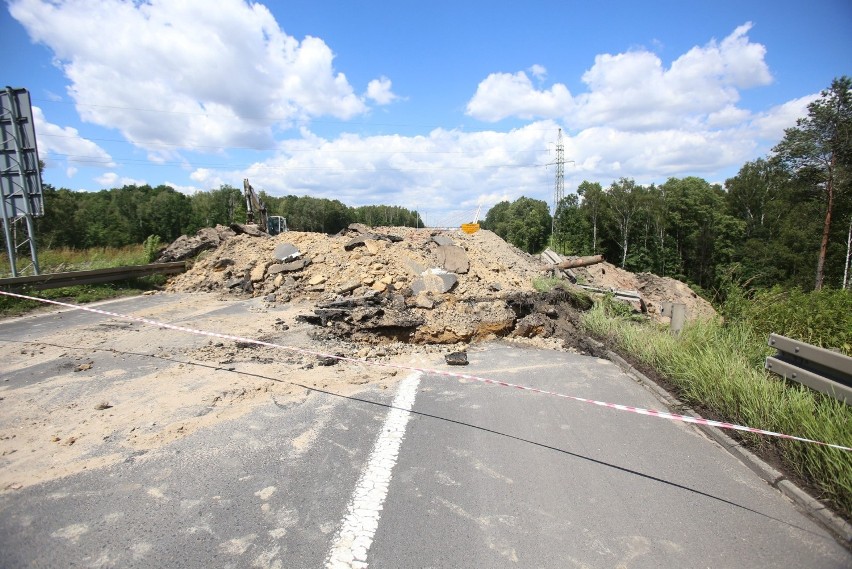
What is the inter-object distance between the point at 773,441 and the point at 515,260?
1182 centimetres

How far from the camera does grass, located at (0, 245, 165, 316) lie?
9695 millimetres

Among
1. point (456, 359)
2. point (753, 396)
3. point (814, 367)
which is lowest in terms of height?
point (456, 359)

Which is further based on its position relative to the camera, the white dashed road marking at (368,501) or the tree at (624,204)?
the tree at (624,204)

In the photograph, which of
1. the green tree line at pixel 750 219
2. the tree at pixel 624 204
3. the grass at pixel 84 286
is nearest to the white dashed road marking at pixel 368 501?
the grass at pixel 84 286

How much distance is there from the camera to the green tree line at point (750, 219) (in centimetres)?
2845

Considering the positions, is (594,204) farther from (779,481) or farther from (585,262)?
(779,481)

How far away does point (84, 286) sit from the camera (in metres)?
11.9

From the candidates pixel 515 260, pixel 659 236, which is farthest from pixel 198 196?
pixel 515 260

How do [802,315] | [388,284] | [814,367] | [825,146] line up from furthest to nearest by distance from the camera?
[825,146] → [388,284] → [802,315] → [814,367]

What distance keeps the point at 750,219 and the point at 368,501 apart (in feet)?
197

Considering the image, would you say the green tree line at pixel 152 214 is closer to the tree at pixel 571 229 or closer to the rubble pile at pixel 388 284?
the rubble pile at pixel 388 284

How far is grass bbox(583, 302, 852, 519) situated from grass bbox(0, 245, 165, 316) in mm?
12776

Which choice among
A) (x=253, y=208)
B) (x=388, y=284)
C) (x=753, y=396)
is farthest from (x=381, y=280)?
(x=253, y=208)

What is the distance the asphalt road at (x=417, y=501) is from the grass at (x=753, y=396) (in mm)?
344
